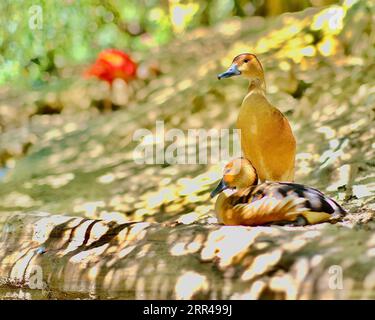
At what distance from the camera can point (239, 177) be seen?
110 inches

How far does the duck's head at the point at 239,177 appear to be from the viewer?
279 cm

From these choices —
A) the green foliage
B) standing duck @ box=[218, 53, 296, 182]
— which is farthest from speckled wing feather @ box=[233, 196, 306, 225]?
the green foliage

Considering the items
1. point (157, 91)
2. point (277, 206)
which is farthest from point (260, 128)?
point (157, 91)

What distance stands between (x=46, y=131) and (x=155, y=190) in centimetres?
212

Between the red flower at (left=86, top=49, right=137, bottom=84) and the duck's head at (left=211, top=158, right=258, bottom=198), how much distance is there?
3.98 meters

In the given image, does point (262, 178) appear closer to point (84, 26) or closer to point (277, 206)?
point (277, 206)

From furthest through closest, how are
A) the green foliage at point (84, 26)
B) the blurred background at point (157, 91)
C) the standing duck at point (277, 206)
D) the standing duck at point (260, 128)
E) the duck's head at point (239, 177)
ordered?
the green foliage at point (84, 26) < the blurred background at point (157, 91) < the standing duck at point (260, 128) < the duck's head at point (239, 177) < the standing duck at point (277, 206)

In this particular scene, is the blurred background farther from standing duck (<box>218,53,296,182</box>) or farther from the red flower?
standing duck (<box>218,53,296,182</box>)

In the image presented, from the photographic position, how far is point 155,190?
14.6 ft

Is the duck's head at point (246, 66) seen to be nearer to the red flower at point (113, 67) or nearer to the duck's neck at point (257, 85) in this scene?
the duck's neck at point (257, 85)

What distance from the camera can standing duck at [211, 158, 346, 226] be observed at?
259cm

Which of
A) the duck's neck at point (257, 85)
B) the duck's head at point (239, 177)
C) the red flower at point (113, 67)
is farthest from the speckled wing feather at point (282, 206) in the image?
the red flower at point (113, 67)

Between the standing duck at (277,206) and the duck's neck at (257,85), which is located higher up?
the duck's neck at (257,85)
